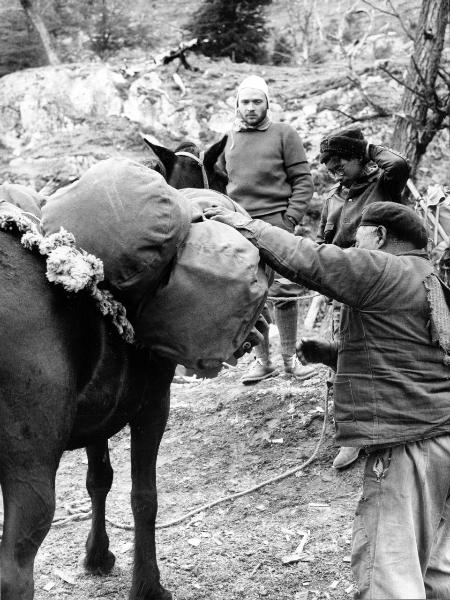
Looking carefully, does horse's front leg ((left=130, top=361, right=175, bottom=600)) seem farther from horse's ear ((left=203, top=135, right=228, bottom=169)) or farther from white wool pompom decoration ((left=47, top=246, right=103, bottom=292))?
horse's ear ((left=203, top=135, right=228, bottom=169))

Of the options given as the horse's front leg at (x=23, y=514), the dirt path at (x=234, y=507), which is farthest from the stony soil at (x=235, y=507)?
the horse's front leg at (x=23, y=514)

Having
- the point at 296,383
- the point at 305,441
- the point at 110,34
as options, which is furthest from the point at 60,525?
the point at 110,34

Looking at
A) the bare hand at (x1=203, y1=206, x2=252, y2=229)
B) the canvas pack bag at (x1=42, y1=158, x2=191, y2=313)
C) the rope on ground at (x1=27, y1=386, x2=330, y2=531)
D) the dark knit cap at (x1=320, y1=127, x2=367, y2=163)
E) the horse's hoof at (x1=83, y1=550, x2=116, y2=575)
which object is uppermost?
the canvas pack bag at (x1=42, y1=158, x2=191, y2=313)

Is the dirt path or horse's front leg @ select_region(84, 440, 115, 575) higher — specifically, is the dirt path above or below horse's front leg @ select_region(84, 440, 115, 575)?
below

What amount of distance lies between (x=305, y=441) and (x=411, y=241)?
2596 mm

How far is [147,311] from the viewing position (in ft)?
8.62

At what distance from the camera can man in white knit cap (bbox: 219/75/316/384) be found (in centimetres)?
581

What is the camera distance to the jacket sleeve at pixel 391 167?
14.6 ft

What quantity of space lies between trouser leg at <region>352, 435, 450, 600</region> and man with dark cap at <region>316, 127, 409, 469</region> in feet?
6.43

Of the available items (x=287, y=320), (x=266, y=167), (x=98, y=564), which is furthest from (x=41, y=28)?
(x=98, y=564)

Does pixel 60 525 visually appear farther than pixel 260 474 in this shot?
No

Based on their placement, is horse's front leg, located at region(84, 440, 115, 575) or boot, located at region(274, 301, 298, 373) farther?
boot, located at region(274, 301, 298, 373)

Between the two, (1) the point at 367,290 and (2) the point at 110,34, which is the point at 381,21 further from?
(1) the point at 367,290

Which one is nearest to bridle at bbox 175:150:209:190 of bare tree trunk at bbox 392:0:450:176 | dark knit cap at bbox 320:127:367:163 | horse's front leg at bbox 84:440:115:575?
dark knit cap at bbox 320:127:367:163
